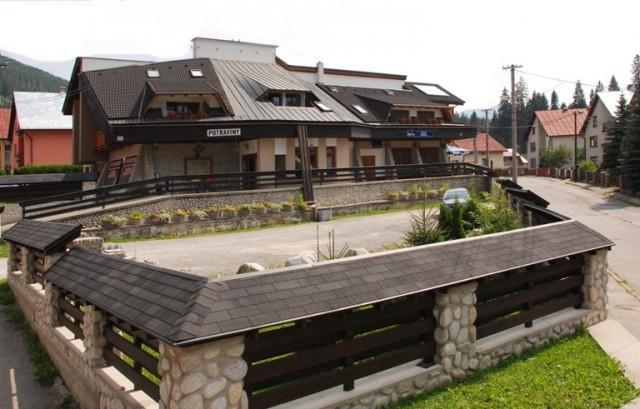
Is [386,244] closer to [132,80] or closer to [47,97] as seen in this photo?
[132,80]

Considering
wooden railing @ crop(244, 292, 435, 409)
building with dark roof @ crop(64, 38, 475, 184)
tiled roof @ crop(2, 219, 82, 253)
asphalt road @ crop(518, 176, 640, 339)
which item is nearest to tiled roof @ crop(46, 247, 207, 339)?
wooden railing @ crop(244, 292, 435, 409)

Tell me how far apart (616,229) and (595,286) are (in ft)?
45.1

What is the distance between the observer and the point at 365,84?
4197cm

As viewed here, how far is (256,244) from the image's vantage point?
1822cm

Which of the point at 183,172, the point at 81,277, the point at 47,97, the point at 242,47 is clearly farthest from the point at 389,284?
the point at 47,97

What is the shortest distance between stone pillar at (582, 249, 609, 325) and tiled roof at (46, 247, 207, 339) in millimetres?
8313

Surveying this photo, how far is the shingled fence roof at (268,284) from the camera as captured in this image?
5.90 meters

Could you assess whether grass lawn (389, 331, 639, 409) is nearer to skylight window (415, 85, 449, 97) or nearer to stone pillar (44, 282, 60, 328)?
stone pillar (44, 282, 60, 328)

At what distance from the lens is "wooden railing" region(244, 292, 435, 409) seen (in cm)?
643

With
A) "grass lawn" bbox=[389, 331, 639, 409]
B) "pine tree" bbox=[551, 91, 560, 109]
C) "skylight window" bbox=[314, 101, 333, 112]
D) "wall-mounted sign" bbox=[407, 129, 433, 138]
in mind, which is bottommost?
"grass lawn" bbox=[389, 331, 639, 409]

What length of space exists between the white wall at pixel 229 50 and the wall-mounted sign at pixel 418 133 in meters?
11.6

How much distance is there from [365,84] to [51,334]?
3464cm

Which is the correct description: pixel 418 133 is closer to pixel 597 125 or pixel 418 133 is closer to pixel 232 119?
pixel 232 119

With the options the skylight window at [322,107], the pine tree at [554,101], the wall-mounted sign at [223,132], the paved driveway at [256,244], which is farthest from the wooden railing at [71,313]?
the pine tree at [554,101]
